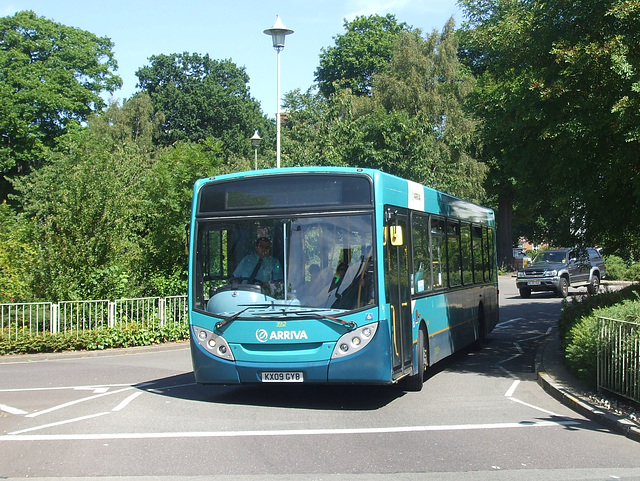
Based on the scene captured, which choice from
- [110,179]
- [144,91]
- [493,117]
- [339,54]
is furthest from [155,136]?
[493,117]

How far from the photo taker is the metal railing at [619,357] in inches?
359

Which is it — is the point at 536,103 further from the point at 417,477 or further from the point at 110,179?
the point at 110,179

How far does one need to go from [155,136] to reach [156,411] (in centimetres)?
4916

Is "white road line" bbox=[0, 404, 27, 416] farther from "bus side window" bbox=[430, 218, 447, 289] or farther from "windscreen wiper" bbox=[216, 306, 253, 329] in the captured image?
"bus side window" bbox=[430, 218, 447, 289]

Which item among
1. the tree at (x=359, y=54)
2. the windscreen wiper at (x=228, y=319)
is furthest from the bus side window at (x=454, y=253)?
the tree at (x=359, y=54)

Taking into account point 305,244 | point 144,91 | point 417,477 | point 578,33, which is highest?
point 144,91

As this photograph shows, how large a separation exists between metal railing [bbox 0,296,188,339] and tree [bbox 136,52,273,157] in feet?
130

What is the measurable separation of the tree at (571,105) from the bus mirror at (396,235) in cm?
358

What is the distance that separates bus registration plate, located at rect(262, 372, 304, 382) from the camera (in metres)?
9.74

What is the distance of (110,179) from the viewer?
2012cm

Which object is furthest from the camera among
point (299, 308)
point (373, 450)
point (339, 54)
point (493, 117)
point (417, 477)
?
point (339, 54)

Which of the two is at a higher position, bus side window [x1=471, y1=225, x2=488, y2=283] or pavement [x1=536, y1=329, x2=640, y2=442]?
bus side window [x1=471, y1=225, x2=488, y2=283]

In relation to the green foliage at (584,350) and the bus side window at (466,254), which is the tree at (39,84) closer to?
the bus side window at (466,254)

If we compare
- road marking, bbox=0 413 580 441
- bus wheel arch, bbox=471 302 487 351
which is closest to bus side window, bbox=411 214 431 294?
road marking, bbox=0 413 580 441
